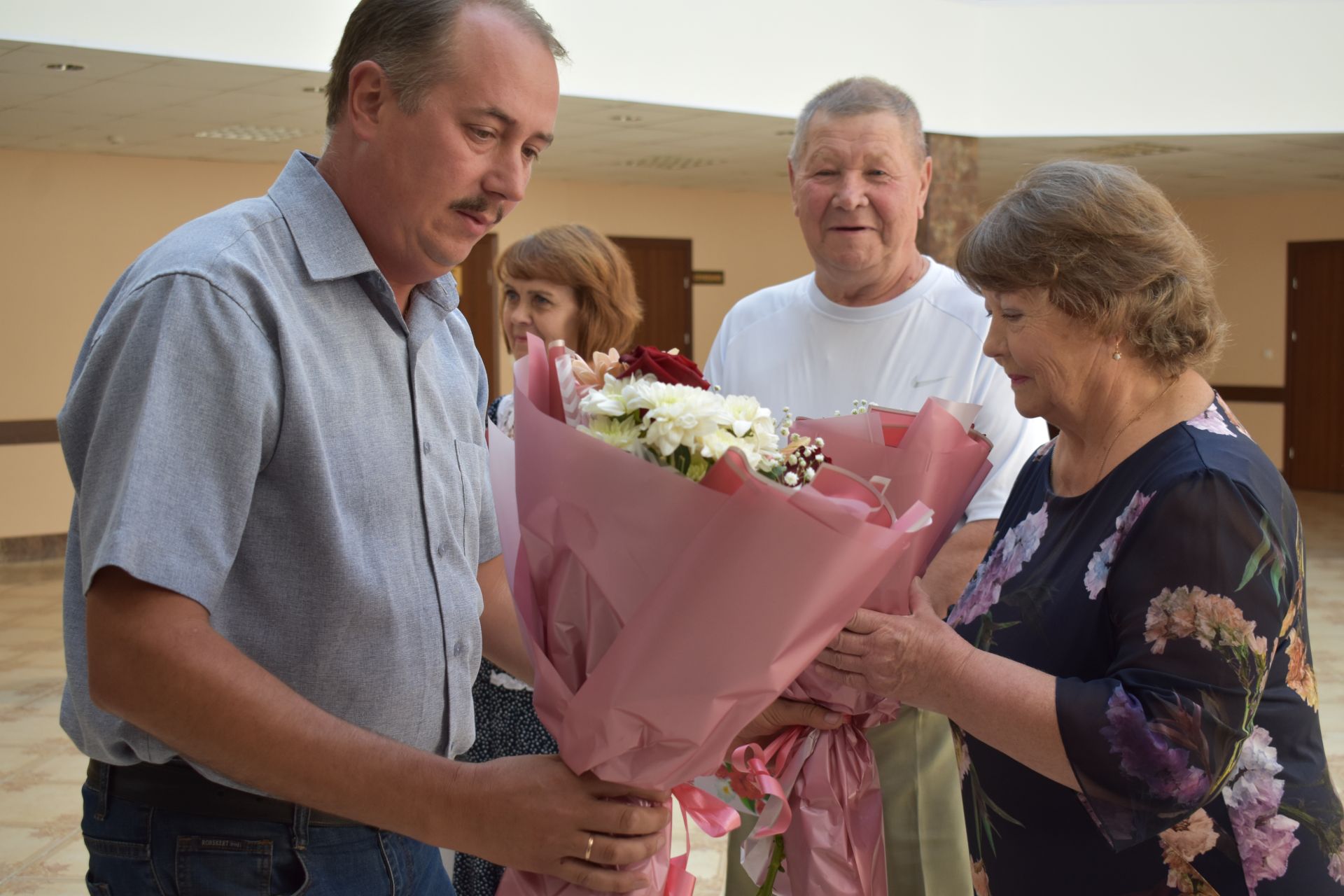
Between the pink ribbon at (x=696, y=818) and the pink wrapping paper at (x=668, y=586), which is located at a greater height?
the pink wrapping paper at (x=668, y=586)

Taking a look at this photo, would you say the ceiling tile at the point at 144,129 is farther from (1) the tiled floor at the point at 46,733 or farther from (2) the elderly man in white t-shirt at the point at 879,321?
(2) the elderly man in white t-shirt at the point at 879,321

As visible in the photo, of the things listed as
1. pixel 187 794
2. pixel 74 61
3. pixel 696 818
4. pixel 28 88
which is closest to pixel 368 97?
pixel 187 794

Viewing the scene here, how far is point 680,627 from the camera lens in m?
1.23

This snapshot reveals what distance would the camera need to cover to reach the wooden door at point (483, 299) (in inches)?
539

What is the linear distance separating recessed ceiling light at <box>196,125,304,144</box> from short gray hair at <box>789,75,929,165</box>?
29.1 ft

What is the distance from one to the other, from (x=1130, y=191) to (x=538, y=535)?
3.33 feet

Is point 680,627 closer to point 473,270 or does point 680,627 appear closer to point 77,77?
point 77,77

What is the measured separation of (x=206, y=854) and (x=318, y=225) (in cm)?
73

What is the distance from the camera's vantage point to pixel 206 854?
135 centimetres

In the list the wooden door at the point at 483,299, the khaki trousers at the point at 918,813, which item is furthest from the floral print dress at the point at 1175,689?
the wooden door at the point at 483,299

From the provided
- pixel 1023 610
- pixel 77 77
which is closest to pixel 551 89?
pixel 1023 610

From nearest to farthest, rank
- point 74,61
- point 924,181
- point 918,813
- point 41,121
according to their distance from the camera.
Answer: point 918,813, point 924,181, point 74,61, point 41,121

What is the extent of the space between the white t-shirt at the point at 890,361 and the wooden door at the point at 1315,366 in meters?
14.6

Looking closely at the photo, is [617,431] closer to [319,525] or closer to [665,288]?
[319,525]
